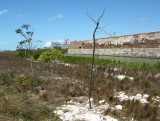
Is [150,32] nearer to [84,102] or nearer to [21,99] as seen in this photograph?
[84,102]

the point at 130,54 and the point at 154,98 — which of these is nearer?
the point at 154,98

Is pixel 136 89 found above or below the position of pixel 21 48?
below

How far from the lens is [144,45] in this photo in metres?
12.9

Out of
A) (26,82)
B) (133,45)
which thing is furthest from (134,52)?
(26,82)

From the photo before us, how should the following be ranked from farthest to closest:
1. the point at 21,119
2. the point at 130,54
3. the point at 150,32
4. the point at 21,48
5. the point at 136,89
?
the point at 130,54
the point at 150,32
the point at 21,48
the point at 136,89
the point at 21,119

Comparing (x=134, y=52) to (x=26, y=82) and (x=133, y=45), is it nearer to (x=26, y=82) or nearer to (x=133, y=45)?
(x=133, y=45)

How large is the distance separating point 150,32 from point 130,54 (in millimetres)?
3050

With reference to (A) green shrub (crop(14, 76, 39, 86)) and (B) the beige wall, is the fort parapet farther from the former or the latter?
(A) green shrub (crop(14, 76, 39, 86))

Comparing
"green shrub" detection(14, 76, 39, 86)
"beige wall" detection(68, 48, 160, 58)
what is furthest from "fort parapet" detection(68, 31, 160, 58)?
"green shrub" detection(14, 76, 39, 86)

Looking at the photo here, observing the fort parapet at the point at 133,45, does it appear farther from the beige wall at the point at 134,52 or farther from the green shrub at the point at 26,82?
the green shrub at the point at 26,82

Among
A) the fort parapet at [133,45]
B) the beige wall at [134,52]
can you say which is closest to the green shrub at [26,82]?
the fort parapet at [133,45]

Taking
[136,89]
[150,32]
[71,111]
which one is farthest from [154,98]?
[150,32]

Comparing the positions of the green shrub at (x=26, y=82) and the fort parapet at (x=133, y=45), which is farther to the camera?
the fort parapet at (x=133, y=45)

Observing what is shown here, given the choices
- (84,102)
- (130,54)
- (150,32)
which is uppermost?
(150,32)
